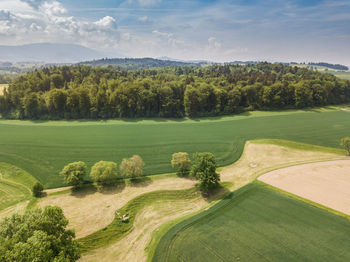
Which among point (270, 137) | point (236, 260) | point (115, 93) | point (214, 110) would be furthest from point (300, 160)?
point (115, 93)

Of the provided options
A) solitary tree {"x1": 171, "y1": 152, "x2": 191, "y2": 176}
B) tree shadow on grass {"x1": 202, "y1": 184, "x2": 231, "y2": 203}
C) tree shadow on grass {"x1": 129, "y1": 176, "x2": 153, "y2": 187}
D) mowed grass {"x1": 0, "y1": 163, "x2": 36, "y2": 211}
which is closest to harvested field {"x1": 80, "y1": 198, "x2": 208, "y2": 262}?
tree shadow on grass {"x1": 202, "y1": 184, "x2": 231, "y2": 203}

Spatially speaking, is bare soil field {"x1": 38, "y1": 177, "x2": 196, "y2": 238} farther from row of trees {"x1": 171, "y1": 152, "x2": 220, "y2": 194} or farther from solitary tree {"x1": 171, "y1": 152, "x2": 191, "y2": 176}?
row of trees {"x1": 171, "y1": 152, "x2": 220, "y2": 194}

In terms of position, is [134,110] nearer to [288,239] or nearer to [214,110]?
[214,110]

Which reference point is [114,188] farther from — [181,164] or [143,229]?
[181,164]

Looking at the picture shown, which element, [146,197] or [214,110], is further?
[214,110]

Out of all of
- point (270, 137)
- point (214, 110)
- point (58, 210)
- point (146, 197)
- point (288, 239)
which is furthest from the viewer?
point (214, 110)
